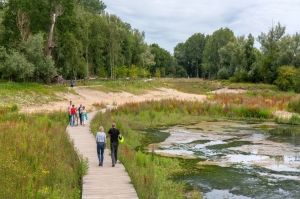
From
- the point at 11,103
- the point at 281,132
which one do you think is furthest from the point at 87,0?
the point at 281,132

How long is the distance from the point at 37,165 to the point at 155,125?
25.6 m

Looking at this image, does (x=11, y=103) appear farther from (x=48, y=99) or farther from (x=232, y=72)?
(x=232, y=72)

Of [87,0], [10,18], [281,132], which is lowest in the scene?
[281,132]

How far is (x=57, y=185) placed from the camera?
16359 millimetres

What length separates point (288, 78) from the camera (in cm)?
8056

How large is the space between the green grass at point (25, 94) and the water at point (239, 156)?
53.4 feet

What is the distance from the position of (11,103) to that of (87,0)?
91982 mm

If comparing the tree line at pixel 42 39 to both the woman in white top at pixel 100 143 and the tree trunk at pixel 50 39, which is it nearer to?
the tree trunk at pixel 50 39

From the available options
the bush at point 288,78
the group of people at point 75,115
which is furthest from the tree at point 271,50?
the group of people at point 75,115

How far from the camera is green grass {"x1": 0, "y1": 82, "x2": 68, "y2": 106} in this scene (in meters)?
47.7

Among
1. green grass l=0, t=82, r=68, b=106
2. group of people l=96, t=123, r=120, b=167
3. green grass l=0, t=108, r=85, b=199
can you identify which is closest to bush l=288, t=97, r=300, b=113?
green grass l=0, t=82, r=68, b=106

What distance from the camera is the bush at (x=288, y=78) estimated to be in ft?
258

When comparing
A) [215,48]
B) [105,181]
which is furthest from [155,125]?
[215,48]

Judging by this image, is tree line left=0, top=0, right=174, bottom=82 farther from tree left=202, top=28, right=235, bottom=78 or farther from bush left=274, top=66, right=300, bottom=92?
tree left=202, top=28, right=235, bottom=78
